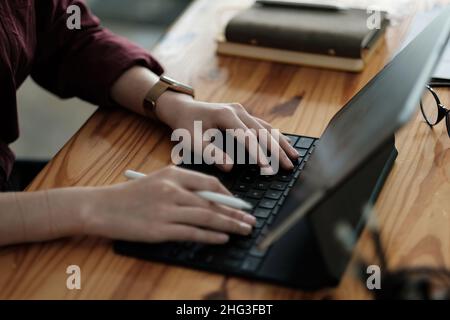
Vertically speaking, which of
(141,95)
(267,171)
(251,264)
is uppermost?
(141,95)

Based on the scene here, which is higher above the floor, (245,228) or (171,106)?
(171,106)

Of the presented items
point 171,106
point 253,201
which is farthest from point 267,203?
point 171,106

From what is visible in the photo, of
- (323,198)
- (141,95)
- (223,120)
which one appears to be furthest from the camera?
(141,95)

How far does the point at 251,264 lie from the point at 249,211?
10 centimetres

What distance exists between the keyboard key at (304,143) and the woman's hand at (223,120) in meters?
0.03

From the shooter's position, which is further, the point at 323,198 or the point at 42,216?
the point at 42,216

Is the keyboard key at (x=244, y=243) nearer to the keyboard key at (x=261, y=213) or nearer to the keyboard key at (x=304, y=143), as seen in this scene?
the keyboard key at (x=261, y=213)

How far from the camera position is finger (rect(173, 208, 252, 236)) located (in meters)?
0.79

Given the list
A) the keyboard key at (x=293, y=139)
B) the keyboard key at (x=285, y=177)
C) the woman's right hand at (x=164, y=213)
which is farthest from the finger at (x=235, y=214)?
the keyboard key at (x=293, y=139)

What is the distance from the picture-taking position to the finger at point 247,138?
3.02 ft

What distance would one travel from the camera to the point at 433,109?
1.07 metres

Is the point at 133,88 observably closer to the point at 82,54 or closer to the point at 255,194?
the point at 82,54

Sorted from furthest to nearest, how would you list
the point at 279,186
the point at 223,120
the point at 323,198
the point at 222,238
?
the point at 223,120
the point at 279,186
the point at 222,238
the point at 323,198
